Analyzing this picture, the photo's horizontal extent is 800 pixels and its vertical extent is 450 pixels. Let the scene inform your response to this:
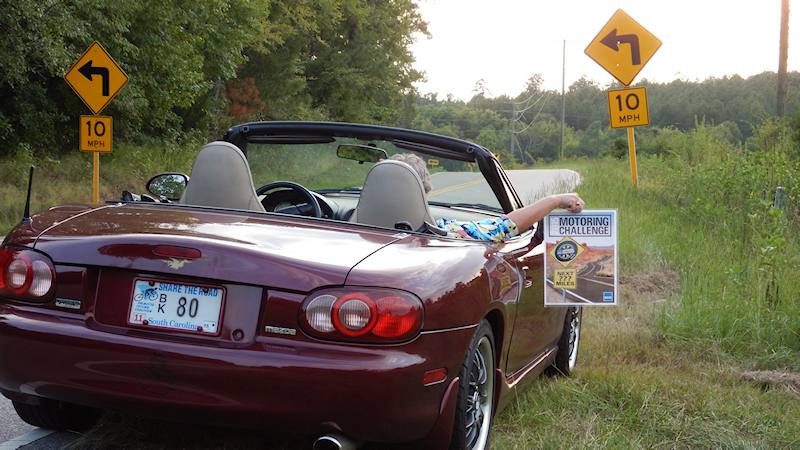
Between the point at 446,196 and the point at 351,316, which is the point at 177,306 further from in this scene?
the point at 446,196

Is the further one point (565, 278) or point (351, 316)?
point (565, 278)

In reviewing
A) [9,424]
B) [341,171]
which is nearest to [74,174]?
[341,171]

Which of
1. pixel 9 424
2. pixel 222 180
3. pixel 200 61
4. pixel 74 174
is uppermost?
pixel 200 61

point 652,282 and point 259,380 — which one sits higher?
point 652,282

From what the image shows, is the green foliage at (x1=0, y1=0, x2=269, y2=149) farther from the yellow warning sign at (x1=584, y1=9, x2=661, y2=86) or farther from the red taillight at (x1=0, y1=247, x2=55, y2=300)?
the red taillight at (x1=0, y1=247, x2=55, y2=300)

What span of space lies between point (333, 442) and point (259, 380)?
315mm

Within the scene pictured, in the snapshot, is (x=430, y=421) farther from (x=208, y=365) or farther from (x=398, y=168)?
(x=398, y=168)

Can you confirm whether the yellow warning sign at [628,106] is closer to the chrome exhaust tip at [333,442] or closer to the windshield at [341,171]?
the windshield at [341,171]

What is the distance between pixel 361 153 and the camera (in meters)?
4.61

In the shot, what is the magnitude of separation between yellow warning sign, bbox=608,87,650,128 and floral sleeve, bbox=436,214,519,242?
24.8ft

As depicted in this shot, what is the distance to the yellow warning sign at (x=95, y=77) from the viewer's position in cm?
1364

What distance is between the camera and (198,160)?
13.1ft

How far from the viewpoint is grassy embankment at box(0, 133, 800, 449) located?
167 inches

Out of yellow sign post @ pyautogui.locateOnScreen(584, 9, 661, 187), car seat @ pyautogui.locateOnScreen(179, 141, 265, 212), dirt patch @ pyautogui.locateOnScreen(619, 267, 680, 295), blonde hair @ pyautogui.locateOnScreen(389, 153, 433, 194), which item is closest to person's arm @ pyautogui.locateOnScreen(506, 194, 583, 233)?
blonde hair @ pyautogui.locateOnScreen(389, 153, 433, 194)
